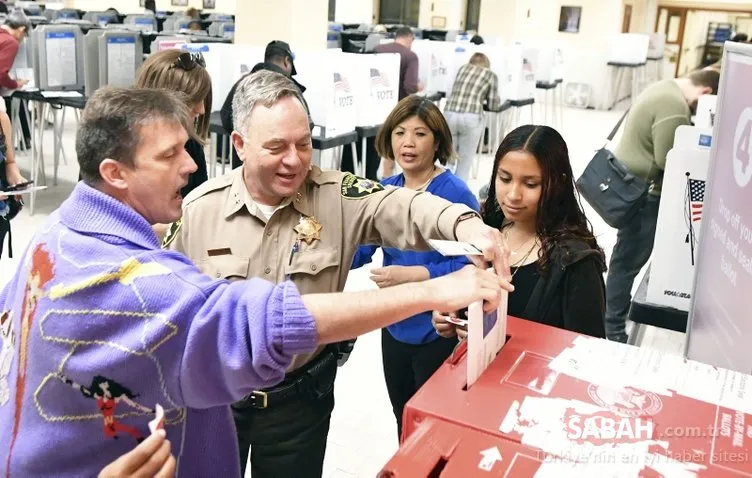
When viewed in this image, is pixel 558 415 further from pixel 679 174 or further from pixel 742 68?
pixel 679 174

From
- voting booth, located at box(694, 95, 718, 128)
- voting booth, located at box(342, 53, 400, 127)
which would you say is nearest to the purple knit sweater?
voting booth, located at box(694, 95, 718, 128)

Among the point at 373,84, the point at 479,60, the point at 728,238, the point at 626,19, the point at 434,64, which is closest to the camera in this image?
the point at 728,238

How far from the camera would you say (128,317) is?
89 centimetres

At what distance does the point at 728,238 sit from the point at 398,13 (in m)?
18.0

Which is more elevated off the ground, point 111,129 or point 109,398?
point 111,129

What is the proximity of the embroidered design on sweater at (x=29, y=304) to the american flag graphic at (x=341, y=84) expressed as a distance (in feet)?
14.4

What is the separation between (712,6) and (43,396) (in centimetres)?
2041

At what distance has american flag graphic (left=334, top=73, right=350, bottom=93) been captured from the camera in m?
5.20

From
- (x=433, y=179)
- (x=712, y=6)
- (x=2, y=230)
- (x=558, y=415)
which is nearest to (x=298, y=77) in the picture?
(x=2, y=230)

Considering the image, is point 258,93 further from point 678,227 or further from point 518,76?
point 518,76

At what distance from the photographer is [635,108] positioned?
3.60 metres

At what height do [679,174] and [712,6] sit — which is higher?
[712,6]

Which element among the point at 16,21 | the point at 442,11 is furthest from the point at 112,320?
the point at 442,11

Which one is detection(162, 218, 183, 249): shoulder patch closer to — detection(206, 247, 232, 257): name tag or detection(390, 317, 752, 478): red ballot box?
detection(206, 247, 232, 257): name tag
